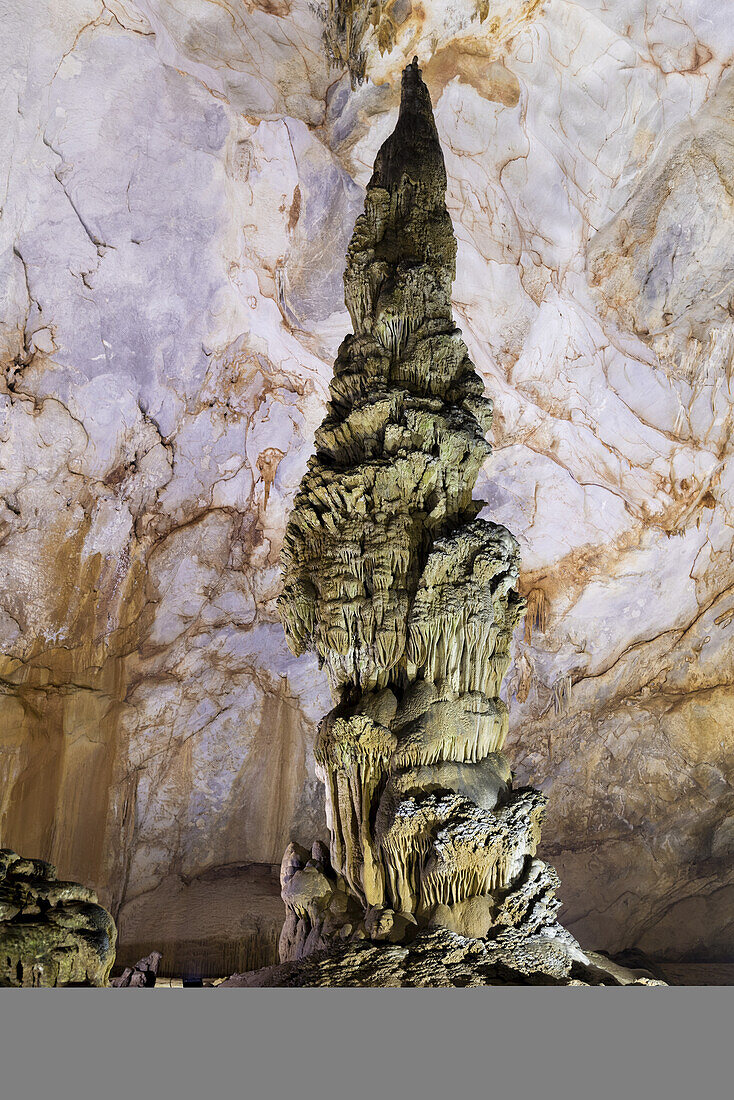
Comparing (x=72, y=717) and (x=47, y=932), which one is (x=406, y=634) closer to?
(x=47, y=932)

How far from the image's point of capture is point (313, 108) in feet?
34.2

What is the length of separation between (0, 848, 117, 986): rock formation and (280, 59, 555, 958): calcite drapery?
224 cm

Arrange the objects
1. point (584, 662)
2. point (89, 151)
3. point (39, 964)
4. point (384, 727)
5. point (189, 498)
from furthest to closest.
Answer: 1. point (584, 662)
2. point (189, 498)
3. point (89, 151)
4. point (384, 727)
5. point (39, 964)

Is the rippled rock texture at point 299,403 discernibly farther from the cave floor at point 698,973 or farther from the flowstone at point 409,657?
the flowstone at point 409,657

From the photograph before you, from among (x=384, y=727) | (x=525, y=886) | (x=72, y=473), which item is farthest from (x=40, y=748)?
(x=525, y=886)

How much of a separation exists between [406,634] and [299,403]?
627cm

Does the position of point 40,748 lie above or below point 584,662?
below

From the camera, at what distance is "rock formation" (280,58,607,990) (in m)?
5.91

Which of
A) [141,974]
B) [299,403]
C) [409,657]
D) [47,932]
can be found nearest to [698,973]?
[141,974]

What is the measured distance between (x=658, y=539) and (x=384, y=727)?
7.25 meters

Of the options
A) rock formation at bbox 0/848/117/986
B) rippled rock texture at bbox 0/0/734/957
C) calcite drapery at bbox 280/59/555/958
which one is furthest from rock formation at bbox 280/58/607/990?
rippled rock texture at bbox 0/0/734/957

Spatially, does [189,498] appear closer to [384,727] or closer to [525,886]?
[384,727]

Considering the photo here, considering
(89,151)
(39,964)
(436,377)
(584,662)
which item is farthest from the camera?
(584,662)

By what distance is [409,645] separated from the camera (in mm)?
6500
